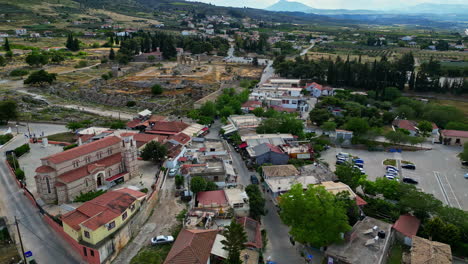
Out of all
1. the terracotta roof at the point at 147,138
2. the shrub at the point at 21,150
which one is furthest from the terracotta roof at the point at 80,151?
the shrub at the point at 21,150

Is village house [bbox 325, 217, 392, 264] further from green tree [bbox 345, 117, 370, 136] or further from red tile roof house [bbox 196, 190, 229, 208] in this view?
green tree [bbox 345, 117, 370, 136]

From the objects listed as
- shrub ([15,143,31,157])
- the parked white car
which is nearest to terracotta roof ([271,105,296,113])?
shrub ([15,143,31,157])

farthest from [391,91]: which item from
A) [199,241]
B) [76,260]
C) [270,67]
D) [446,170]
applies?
[76,260]

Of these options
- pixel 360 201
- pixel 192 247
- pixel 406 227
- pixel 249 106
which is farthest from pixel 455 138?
pixel 192 247

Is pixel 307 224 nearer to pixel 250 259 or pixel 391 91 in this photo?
pixel 250 259

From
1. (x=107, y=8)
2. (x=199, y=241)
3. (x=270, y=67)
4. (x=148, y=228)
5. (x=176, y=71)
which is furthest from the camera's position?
(x=107, y=8)
